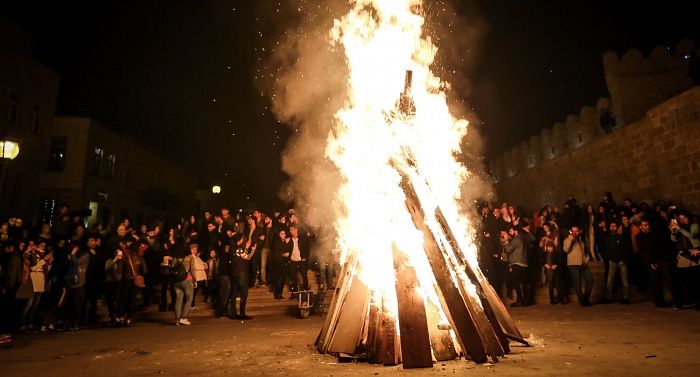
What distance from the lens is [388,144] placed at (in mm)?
8062

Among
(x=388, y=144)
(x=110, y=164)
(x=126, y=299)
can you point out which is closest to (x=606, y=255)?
(x=388, y=144)

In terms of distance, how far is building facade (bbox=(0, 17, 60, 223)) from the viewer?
21922mm

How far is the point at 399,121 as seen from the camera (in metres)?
8.04

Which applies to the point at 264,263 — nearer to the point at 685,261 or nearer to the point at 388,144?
the point at 388,144

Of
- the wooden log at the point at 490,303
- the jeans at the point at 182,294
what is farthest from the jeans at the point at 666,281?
the jeans at the point at 182,294

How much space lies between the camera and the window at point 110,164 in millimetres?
29562

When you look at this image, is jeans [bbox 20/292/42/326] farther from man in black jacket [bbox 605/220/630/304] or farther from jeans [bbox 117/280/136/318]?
man in black jacket [bbox 605/220/630/304]

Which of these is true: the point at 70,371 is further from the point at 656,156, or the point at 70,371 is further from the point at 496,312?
the point at 656,156

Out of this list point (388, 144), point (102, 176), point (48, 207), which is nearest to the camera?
point (388, 144)

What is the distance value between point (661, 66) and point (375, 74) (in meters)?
21.9

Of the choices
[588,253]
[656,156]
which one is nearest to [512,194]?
[656,156]

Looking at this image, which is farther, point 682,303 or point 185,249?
point 185,249

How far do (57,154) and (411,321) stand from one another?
28259 mm

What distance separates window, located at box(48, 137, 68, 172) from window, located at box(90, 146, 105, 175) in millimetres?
1600
